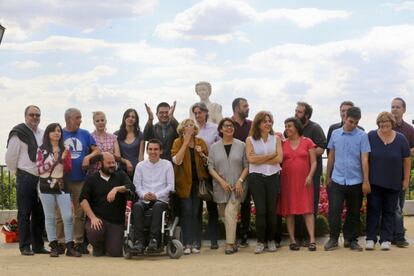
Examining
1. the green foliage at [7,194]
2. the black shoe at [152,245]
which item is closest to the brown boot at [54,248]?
the black shoe at [152,245]

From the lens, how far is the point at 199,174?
9852 millimetres

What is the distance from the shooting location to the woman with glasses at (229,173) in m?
9.70

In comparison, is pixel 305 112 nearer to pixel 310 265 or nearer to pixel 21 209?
pixel 310 265

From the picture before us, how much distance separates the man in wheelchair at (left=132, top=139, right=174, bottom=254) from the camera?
921 centimetres

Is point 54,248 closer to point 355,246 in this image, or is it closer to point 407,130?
point 355,246

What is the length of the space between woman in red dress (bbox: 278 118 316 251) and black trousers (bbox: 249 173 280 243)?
21cm

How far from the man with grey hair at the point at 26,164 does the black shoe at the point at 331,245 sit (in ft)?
12.2

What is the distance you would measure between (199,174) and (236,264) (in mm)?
1623

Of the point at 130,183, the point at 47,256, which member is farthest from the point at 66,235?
the point at 130,183

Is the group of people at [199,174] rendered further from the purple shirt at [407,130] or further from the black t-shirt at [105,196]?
the purple shirt at [407,130]

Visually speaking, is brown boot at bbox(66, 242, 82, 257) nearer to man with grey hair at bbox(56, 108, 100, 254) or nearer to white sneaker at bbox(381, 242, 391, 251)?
man with grey hair at bbox(56, 108, 100, 254)

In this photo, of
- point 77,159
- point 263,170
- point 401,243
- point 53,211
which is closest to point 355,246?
point 401,243

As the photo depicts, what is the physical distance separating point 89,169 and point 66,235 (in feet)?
2.90

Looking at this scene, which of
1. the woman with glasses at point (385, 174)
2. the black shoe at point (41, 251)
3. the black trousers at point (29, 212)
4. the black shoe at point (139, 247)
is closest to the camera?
the black shoe at point (139, 247)
